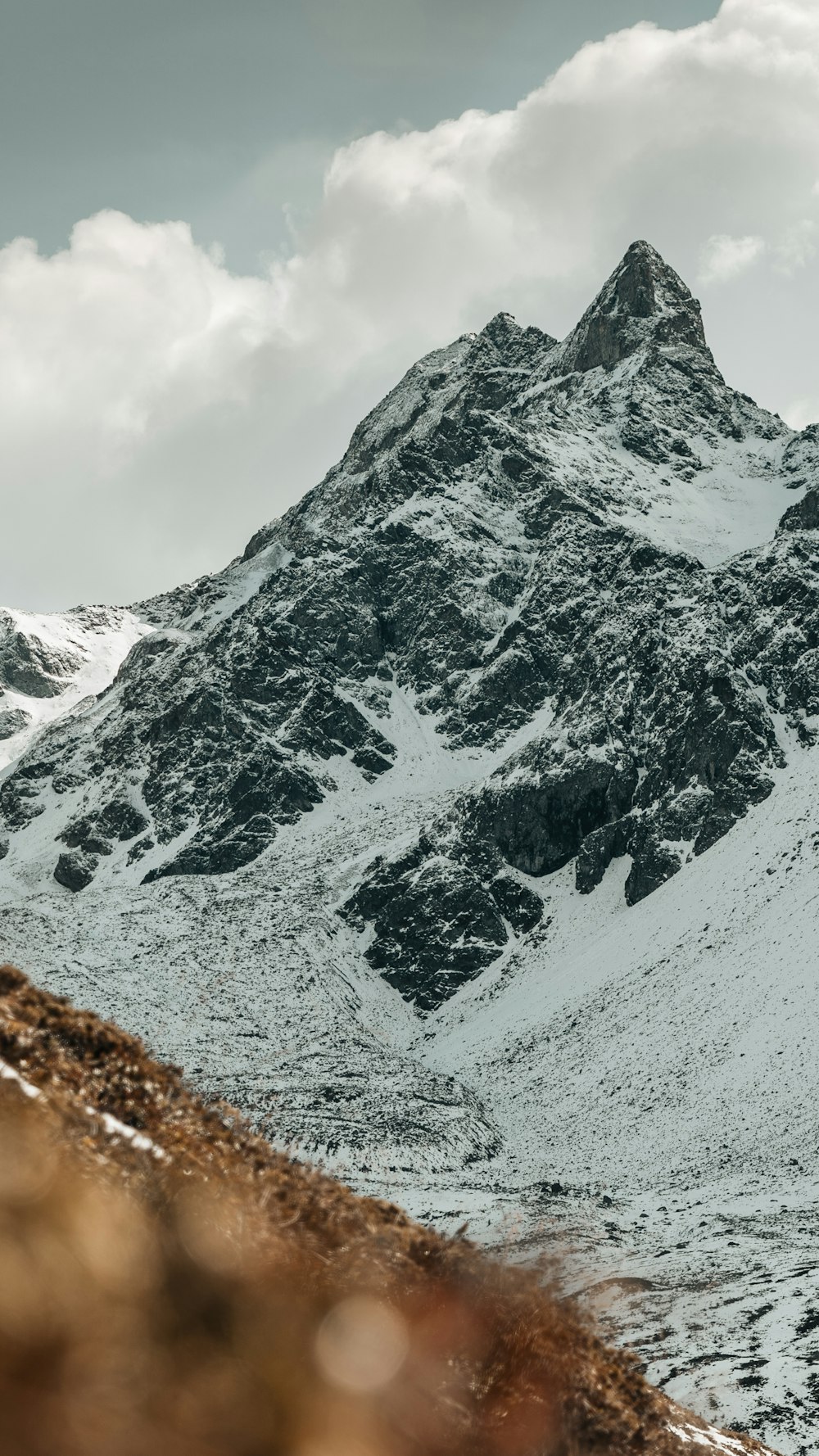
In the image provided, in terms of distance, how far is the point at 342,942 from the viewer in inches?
3538

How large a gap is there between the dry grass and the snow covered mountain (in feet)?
3.09

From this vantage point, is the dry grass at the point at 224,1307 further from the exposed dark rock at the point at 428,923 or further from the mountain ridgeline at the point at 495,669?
the exposed dark rock at the point at 428,923

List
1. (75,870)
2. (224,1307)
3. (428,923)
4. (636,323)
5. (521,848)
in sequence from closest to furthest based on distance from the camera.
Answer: (224,1307) → (428,923) → (521,848) → (75,870) → (636,323)

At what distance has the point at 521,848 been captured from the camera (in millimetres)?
98875

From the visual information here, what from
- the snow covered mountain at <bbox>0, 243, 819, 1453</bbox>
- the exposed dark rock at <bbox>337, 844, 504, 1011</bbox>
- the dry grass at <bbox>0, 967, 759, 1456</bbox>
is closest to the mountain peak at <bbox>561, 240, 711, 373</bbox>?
the snow covered mountain at <bbox>0, 243, 819, 1453</bbox>

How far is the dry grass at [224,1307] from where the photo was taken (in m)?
4.80

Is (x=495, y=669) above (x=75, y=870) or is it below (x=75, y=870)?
above

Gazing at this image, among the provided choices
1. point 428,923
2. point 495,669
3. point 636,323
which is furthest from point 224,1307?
point 636,323

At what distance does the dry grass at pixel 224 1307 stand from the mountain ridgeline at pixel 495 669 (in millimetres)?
79419

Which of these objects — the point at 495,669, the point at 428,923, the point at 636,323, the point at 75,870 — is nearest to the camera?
the point at 428,923

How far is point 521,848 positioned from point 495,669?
36182mm

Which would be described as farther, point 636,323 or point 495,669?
point 636,323

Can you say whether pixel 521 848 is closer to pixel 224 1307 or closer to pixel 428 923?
pixel 428 923

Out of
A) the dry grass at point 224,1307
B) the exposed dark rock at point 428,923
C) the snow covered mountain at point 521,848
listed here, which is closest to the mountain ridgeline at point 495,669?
the exposed dark rock at point 428,923
